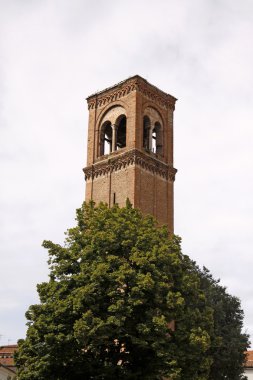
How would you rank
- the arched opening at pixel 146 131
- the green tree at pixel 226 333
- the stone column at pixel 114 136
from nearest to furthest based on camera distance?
the green tree at pixel 226 333 → the stone column at pixel 114 136 → the arched opening at pixel 146 131

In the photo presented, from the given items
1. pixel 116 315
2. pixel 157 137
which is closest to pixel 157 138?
pixel 157 137

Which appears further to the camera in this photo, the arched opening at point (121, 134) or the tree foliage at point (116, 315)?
the arched opening at point (121, 134)

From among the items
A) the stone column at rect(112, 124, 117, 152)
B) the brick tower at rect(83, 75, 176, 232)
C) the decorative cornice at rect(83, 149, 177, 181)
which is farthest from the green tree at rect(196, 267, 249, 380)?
the stone column at rect(112, 124, 117, 152)

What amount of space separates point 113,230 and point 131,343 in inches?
183

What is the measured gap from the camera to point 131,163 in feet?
118

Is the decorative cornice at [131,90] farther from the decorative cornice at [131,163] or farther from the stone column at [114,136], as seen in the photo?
the decorative cornice at [131,163]

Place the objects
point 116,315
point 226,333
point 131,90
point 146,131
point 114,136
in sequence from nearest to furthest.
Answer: point 116,315
point 226,333
point 131,90
point 114,136
point 146,131

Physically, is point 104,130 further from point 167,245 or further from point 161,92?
point 167,245

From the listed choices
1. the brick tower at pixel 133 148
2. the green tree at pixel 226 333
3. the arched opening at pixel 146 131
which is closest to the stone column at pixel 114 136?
the brick tower at pixel 133 148

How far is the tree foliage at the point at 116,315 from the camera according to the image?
22.2 meters

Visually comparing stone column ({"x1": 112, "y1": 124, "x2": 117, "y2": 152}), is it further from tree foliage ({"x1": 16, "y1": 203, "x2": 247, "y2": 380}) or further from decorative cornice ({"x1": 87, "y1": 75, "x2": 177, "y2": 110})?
tree foliage ({"x1": 16, "y1": 203, "x2": 247, "y2": 380})

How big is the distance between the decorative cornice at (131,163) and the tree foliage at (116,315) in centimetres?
1129

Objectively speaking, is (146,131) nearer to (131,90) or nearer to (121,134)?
(121,134)

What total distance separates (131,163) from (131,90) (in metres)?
5.38
